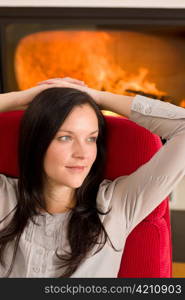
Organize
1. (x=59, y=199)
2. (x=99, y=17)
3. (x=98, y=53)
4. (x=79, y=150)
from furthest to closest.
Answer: (x=98, y=53) → (x=99, y=17) → (x=59, y=199) → (x=79, y=150)

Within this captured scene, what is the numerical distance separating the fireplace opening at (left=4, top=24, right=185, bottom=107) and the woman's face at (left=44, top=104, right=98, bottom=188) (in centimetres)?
173

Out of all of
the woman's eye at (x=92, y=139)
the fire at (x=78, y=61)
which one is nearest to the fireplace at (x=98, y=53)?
the fire at (x=78, y=61)

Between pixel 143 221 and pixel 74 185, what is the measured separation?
0.75ft

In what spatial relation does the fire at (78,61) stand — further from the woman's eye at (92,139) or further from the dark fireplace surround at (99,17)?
the woman's eye at (92,139)

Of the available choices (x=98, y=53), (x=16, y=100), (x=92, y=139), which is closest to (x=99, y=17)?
(x=98, y=53)

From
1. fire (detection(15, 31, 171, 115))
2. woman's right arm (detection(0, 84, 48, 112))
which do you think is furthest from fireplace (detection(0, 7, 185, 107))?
woman's right arm (detection(0, 84, 48, 112))

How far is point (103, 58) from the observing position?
9.71ft

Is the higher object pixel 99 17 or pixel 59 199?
pixel 99 17

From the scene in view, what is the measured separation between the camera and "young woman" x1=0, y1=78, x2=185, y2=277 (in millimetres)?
1257

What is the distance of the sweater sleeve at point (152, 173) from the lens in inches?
48.9

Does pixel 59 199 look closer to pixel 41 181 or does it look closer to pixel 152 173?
pixel 41 181

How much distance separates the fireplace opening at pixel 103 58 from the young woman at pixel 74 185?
5.28 ft

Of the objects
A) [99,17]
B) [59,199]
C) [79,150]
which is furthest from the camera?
[99,17]

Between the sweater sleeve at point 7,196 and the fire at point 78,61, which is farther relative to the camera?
the fire at point 78,61
